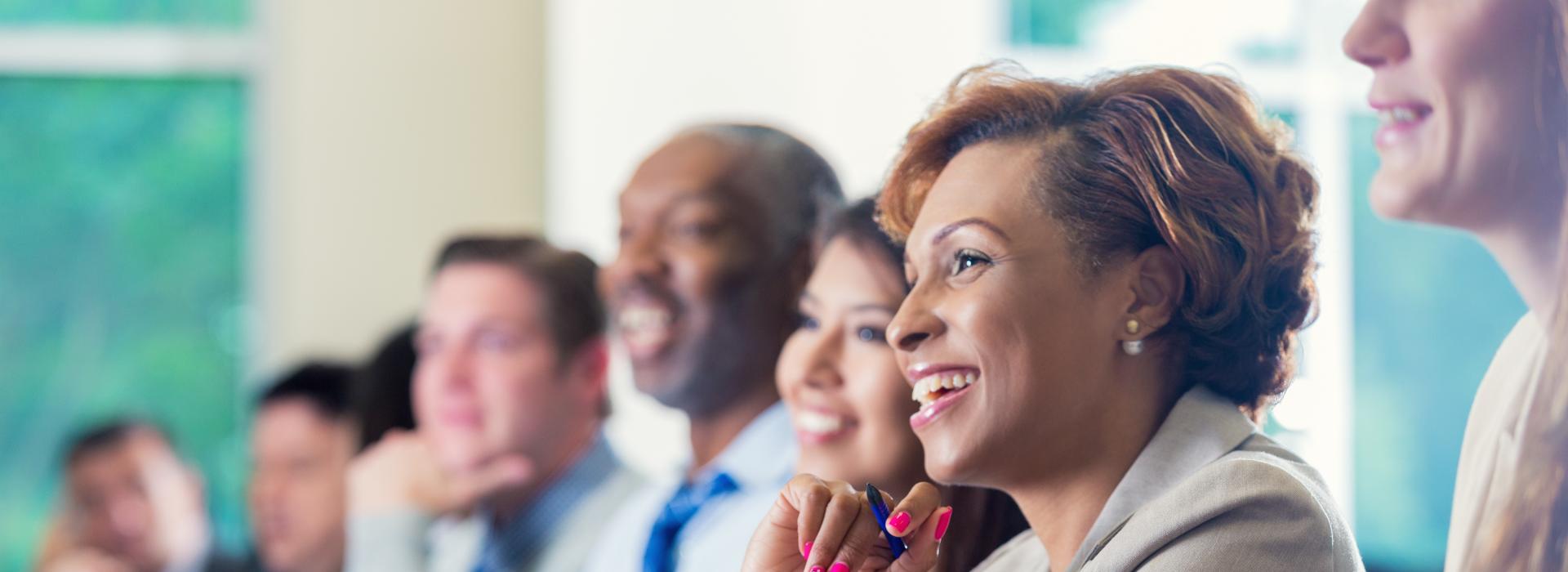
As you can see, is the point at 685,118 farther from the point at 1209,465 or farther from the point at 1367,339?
the point at 1209,465

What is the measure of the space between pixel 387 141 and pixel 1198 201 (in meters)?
3.11

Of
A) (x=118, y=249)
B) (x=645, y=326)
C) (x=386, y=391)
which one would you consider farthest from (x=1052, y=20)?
(x=645, y=326)

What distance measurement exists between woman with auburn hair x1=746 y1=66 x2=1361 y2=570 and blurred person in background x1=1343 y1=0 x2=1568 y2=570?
63mm

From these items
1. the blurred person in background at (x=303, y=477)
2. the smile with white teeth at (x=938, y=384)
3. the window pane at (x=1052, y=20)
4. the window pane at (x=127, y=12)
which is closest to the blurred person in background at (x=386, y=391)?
the blurred person in background at (x=303, y=477)

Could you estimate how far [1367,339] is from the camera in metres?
3.09

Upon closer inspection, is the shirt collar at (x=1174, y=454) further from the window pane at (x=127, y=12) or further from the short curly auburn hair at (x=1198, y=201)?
the window pane at (x=127, y=12)

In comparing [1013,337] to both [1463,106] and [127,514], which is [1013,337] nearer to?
[1463,106]

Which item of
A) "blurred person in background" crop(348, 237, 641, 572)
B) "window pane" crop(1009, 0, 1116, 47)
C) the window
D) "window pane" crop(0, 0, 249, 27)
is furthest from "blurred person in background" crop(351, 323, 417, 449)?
"window pane" crop(1009, 0, 1116, 47)

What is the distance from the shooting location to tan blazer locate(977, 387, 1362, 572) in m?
0.69

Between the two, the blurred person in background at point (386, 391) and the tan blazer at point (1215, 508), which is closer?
the tan blazer at point (1215, 508)

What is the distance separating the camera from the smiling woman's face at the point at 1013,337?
29.3 inches

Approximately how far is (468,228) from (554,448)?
2.08 m

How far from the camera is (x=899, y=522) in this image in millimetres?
754

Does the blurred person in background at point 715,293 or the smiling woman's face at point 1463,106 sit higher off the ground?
the smiling woman's face at point 1463,106
